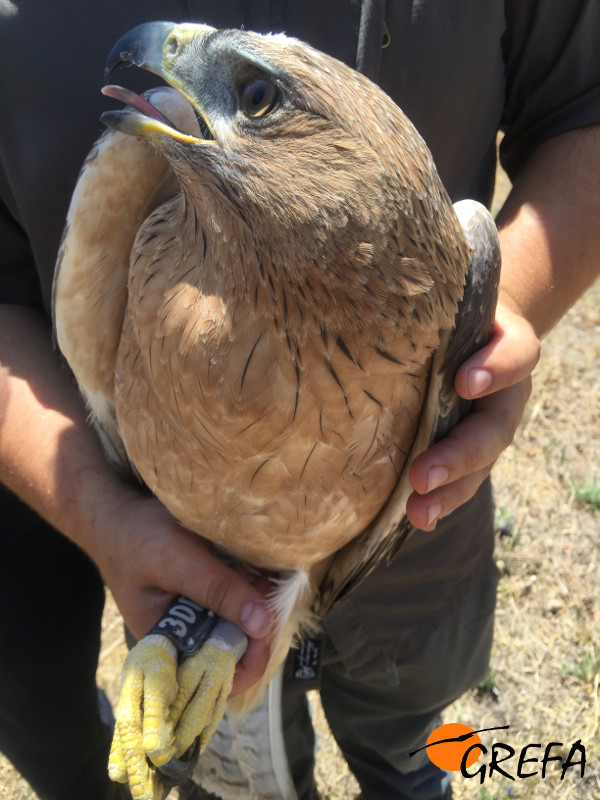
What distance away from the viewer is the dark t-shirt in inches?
67.5

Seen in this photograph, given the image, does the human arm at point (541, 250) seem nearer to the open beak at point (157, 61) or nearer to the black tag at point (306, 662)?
the open beak at point (157, 61)

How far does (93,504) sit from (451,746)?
2.17 m

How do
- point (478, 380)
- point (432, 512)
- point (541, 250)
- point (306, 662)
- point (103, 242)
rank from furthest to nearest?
point (306, 662) < point (541, 250) < point (103, 242) < point (432, 512) < point (478, 380)

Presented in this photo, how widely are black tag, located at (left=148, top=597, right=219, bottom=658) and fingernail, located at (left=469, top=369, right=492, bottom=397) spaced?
3.11ft

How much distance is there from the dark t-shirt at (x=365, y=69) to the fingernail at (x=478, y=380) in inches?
29.1

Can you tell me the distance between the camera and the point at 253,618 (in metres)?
1.84

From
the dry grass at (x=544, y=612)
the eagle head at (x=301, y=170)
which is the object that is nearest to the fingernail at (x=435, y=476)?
the eagle head at (x=301, y=170)

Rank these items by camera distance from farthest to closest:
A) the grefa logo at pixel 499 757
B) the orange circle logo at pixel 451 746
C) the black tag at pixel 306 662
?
the grefa logo at pixel 499 757, the orange circle logo at pixel 451 746, the black tag at pixel 306 662

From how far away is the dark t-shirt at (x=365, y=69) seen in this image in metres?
1.71

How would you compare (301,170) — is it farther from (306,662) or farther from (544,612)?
(544,612)

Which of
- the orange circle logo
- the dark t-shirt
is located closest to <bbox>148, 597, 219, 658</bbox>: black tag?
the dark t-shirt

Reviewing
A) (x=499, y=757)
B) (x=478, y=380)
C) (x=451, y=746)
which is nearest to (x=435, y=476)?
(x=478, y=380)

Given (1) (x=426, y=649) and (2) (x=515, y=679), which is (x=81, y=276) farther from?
(2) (x=515, y=679)

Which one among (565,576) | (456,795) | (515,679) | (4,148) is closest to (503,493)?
(565,576)
